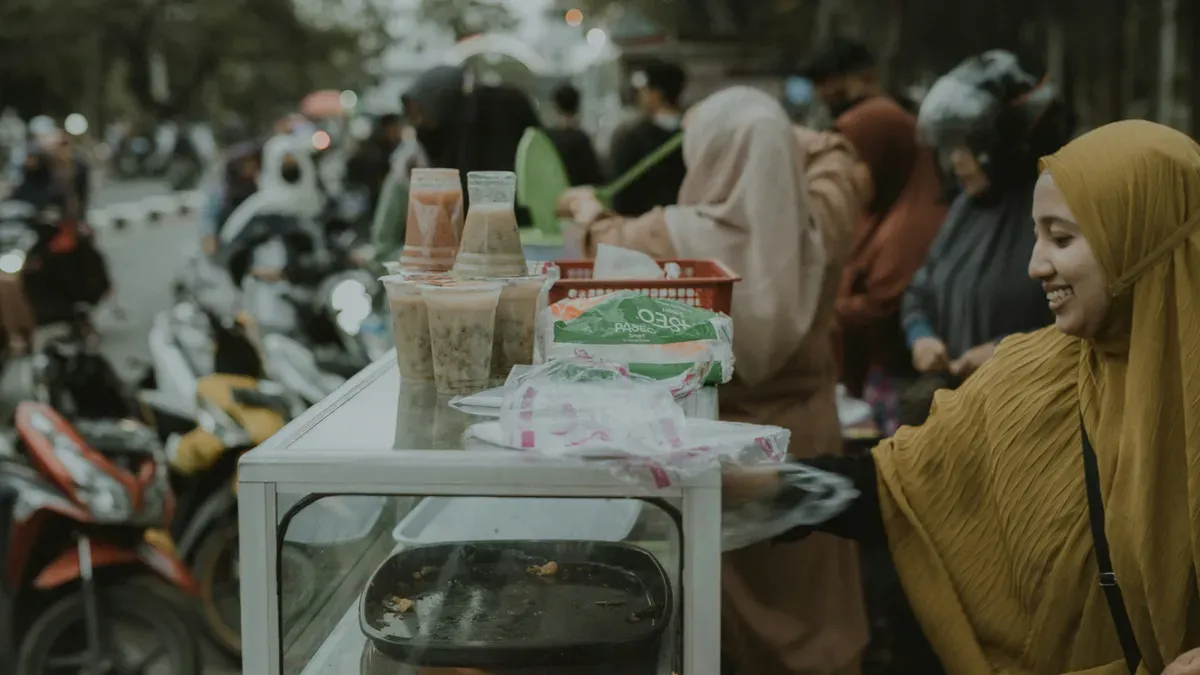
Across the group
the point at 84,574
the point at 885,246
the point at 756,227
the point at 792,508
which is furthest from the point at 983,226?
the point at 84,574

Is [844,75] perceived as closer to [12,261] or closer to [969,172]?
[969,172]

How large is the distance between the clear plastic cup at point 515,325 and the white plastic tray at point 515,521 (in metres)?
0.24

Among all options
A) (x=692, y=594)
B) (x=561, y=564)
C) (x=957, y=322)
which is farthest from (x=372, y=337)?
(x=692, y=594)

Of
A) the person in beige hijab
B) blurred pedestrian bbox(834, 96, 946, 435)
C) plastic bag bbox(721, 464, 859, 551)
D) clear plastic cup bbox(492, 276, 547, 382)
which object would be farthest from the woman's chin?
blurred pedestrian bbox(834, 96, 946, 435)

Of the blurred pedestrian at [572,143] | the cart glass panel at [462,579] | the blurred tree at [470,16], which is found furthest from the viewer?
the blurred tree at [470,16]

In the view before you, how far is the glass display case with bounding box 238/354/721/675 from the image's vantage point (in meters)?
1.48

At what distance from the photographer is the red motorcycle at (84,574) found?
12.5 ft

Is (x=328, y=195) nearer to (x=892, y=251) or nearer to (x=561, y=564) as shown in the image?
(x=892, y=251)

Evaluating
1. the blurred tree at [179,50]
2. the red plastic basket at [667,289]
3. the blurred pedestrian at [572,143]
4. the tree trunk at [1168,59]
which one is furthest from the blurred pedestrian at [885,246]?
the blurred tree at [179,50]

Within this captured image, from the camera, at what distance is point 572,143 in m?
5.74

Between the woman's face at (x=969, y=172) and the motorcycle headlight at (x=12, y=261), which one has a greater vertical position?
the woman's face at (x=969, y=172)

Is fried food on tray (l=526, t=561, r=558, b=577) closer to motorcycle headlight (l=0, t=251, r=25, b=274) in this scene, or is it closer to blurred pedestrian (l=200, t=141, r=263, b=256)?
motorcycle headlight (l=0, t=251, r=25, b=274)

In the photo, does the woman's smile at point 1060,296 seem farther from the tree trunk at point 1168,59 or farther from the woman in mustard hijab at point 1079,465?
the tree trunk at point 1168,59

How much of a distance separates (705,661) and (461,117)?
356cm
